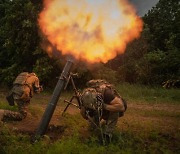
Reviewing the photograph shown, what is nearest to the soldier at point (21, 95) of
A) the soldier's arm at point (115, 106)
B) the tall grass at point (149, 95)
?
the soldier's arm at point (115, 106)

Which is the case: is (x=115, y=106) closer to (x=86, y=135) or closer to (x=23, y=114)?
(x=86, y=135)

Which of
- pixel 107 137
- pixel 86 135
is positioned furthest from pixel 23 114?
pixel 107 137

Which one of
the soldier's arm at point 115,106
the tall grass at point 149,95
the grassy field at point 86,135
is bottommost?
the grassy field at point 86,135

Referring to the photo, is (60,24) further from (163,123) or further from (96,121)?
(163,123)

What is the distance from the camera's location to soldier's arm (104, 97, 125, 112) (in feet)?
28.6

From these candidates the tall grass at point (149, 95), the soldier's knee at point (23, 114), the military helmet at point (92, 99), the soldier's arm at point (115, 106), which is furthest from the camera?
the tall grass at point (149, 95)

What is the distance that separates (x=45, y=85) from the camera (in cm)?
2034

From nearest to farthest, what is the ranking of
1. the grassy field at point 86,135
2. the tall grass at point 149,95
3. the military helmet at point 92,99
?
the grassy field at point 86,135 < the military helmet at point 92,99 < the tall grass at point 149,95

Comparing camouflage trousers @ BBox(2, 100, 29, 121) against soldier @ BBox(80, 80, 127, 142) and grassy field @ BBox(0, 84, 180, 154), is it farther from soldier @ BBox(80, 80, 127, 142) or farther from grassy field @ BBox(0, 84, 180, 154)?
soldier @ BBox(80, 80, 127, 142)

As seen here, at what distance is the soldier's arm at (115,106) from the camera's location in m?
8.73

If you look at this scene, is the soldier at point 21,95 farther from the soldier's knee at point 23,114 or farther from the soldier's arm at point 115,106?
the soldier's arm at point 115,106

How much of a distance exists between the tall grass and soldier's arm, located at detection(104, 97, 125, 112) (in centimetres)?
895

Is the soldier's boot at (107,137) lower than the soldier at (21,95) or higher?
lower

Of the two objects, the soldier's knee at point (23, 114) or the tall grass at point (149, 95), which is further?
the tall grass at point (149, 95)
